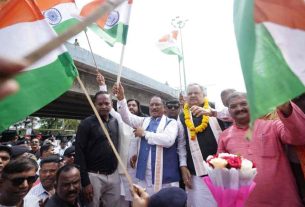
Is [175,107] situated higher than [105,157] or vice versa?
[175,107]

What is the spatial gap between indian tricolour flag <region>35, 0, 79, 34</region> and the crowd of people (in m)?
1.13

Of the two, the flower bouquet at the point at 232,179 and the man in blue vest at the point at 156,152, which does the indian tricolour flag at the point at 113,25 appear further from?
the flower bouquet at the point at 232,179

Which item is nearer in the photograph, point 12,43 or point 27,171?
point 12,43

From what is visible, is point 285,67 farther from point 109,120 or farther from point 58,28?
point 109,120

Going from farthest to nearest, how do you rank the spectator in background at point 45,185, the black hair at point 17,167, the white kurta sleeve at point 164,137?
the white kurta sleeve at point 164,137 < the spectator in background at point 45,185 < the black hair at point 17,167

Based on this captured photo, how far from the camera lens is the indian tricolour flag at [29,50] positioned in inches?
97.3

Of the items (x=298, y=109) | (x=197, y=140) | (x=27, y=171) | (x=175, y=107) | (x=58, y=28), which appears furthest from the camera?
(x=175, y=107)

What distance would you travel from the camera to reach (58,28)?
11.7ft

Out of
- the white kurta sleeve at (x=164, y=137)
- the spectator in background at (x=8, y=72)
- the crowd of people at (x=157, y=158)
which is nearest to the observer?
the spectator in background at (x=8, y=72)

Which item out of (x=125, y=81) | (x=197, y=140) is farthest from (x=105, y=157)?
(x=125, y=81)

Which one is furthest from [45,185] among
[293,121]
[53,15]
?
[293,121]

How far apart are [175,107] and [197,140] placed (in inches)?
43.8

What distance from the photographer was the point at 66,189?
10.8 feet

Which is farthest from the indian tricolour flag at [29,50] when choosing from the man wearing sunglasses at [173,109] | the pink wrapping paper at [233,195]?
the man wearing sunglasses at [173,109]
